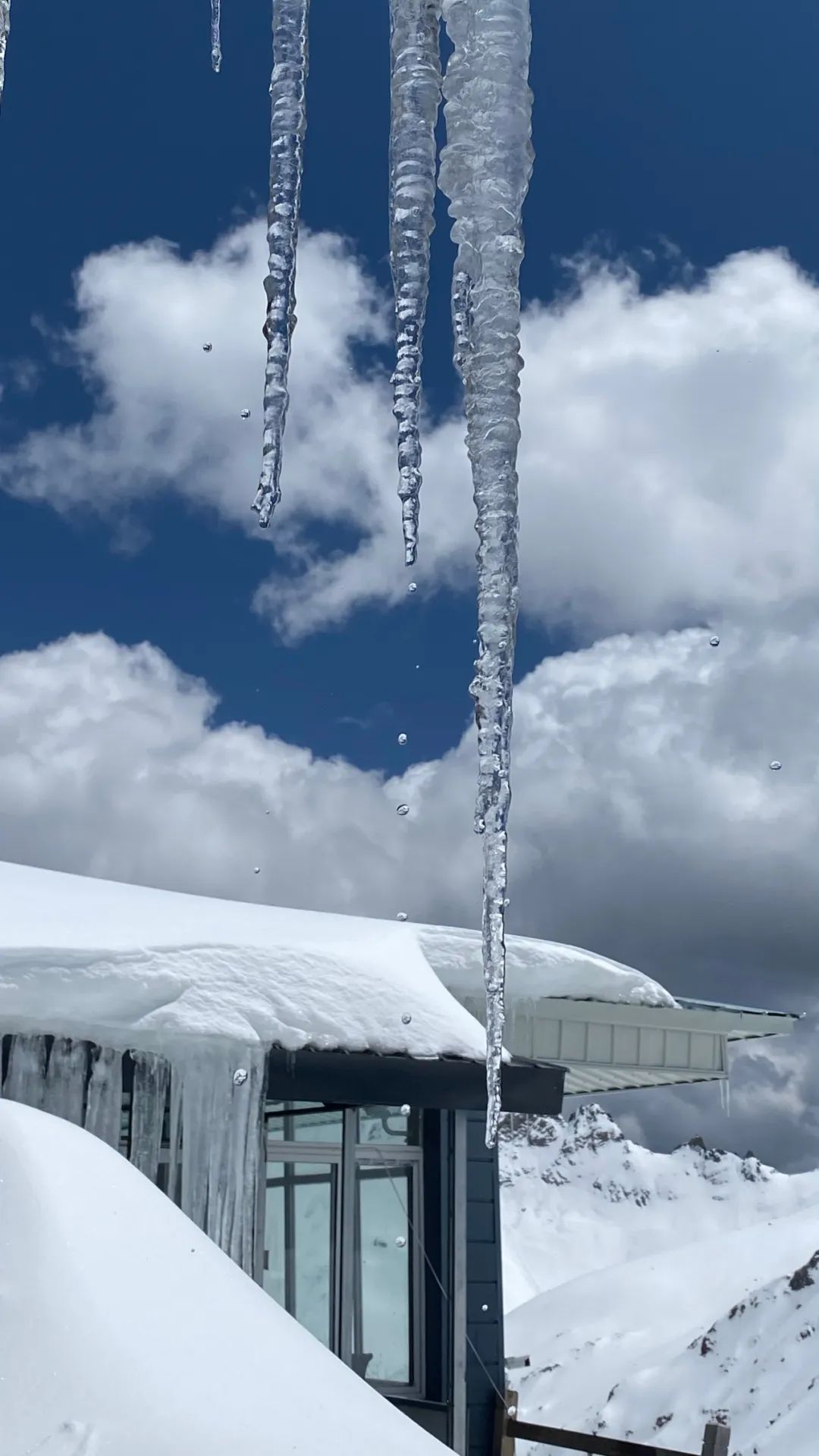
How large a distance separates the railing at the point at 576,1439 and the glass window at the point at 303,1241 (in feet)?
3.49

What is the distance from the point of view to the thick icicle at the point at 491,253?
10.6 ft

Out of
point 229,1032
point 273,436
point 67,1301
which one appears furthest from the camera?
point 229,1032

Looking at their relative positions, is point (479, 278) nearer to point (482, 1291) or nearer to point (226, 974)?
point (226, 974)

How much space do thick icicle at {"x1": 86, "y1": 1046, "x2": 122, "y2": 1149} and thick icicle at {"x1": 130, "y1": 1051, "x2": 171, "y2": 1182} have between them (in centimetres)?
10

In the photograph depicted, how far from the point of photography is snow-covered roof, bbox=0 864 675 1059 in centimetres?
591

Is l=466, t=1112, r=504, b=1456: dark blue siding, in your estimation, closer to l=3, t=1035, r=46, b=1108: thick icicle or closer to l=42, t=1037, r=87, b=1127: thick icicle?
l=42, t=1037, r=87, b=1127: thick icicle

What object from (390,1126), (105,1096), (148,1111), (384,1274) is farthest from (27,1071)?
(384,1274)

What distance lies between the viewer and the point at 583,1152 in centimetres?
15950

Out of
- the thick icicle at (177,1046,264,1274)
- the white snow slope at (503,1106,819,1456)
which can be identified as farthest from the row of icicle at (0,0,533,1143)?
the white snow slope at (503,1106,819,1456)

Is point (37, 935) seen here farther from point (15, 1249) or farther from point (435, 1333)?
point (15, 1249)

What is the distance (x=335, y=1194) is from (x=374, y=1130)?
483 millimetres

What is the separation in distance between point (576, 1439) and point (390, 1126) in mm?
1936

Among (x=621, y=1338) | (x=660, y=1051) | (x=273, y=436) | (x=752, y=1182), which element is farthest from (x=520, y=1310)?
(x=752, y=1182)

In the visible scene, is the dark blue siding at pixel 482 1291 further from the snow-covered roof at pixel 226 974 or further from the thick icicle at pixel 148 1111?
the thick icicle at pixel 148 1111
